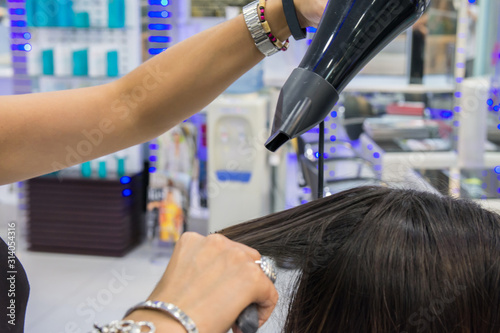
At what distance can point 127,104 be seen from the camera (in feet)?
3.39

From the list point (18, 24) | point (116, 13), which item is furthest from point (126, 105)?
point (18, 24)

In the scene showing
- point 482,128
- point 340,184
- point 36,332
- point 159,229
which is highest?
point 482,128

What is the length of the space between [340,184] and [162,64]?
75.3 inches

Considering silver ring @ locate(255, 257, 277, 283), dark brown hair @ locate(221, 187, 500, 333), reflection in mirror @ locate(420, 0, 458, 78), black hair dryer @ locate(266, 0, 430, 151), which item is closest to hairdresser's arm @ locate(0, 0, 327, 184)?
black hair dryer @ locate(266, 0, 430, 151)

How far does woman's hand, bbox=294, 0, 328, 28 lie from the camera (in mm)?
850

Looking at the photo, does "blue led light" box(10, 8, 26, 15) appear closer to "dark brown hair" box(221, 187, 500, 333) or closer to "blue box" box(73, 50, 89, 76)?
"blue box" box(73, 50, 89, 76)

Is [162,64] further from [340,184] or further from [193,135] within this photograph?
[193,135]

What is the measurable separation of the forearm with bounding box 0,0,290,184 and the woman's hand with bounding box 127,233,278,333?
394 millimetres

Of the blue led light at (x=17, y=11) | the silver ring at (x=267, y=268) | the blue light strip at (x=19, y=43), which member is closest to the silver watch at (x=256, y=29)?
the silver ring at (x=267, y=268)

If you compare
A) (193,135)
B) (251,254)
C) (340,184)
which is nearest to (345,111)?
(193,135)

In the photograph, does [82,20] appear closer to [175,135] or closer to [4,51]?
[175,135]

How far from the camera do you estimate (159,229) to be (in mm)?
3973

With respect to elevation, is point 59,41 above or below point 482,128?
above

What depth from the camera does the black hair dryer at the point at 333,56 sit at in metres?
0.75
